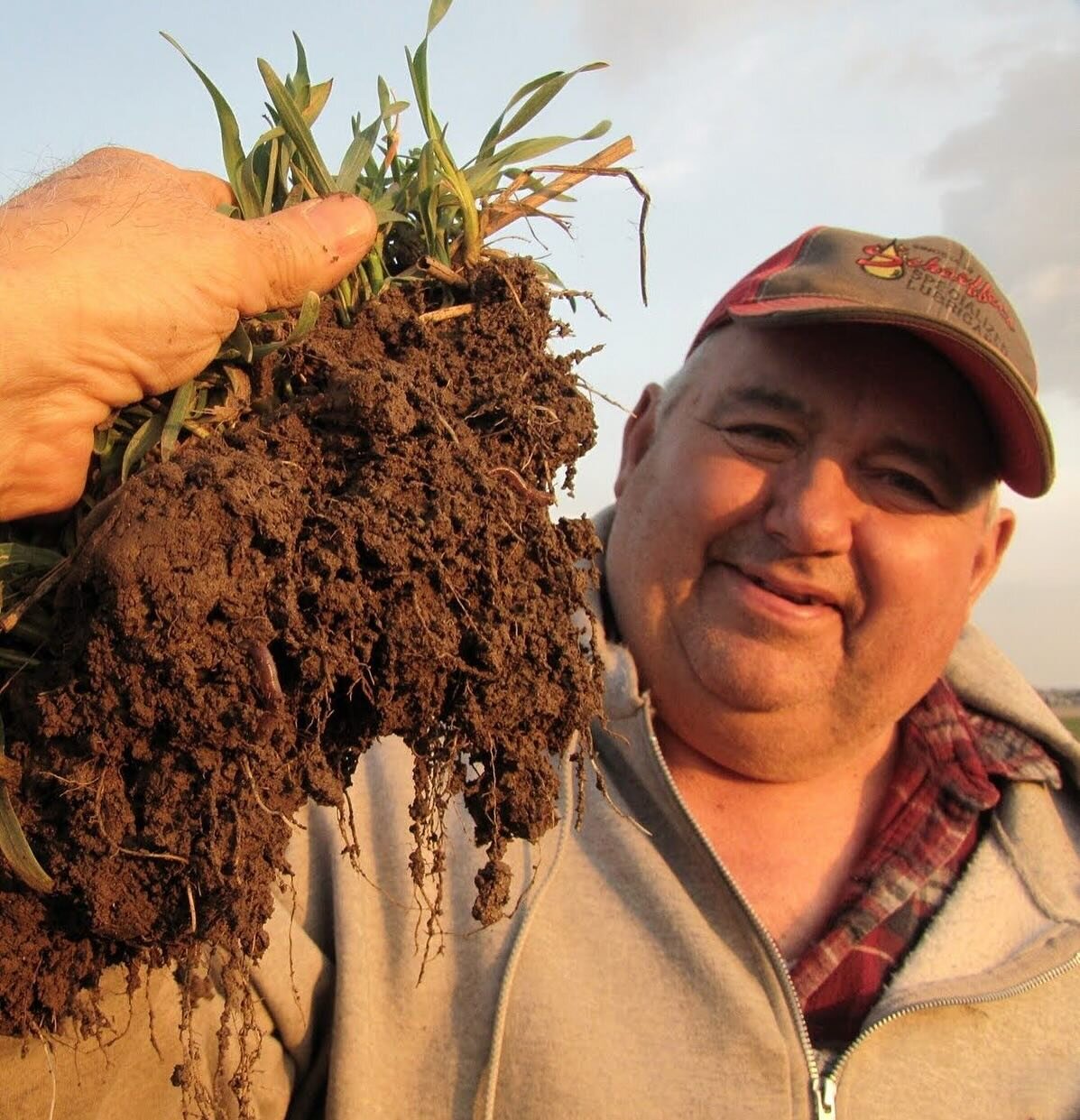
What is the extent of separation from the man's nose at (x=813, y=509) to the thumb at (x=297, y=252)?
1.20 m

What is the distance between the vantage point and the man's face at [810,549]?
214cm

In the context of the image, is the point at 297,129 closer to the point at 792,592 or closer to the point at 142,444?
the point at 142,444

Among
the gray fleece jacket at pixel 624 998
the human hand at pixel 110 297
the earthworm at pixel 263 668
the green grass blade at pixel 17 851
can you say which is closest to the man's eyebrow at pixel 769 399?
the gray fleece jacket at pixel 624 998

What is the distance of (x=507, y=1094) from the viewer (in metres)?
1.77

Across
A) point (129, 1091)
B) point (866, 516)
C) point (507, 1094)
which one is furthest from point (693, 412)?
point (129, 1091)

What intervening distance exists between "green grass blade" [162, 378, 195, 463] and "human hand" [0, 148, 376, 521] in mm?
17

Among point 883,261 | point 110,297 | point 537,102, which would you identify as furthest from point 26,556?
point 883,261

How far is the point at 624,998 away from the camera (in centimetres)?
185

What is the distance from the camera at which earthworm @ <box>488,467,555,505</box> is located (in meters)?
1.16

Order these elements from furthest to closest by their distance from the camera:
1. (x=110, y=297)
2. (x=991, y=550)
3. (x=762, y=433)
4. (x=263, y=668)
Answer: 1. (x=991, y=550)
2. (x=762, y=433)
3. (x=110, y=297)
4. (x=263, y=668)

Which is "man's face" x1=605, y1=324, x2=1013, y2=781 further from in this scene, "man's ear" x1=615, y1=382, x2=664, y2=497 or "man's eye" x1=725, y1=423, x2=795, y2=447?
"man's ear" x1=615, y1=382, x2=664, y2=497

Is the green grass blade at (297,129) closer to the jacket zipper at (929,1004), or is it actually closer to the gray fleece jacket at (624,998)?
the gray fleece jacket at (624,998)

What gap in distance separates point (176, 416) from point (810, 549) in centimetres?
140

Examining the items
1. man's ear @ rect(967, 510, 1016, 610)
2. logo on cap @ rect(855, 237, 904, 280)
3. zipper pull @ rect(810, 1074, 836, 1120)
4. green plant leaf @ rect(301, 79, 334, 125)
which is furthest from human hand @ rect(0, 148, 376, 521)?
man's ear @ rect(967, 510, 1016, 610)
